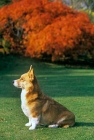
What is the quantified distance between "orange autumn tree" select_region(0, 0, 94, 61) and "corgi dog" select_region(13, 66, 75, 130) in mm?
27112

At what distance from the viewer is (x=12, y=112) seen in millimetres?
12211

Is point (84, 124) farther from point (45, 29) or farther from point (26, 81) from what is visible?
point (45, 29)

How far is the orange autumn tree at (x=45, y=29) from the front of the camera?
3666 centimetres

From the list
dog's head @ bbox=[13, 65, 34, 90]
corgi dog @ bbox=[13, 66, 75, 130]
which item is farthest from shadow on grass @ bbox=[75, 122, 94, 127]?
dog's head @ bbox=[13, 65, 34, 90]

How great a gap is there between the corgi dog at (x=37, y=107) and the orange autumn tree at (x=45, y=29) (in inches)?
1067

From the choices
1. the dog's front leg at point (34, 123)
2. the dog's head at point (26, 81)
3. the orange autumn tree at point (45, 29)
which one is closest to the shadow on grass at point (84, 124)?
the dog's front leg at point (34, 123)

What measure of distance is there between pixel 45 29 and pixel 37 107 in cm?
2753

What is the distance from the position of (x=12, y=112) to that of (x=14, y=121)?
1.59 metres

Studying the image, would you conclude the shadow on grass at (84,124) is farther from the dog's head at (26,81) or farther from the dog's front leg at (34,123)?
the dog's head at (26,81)

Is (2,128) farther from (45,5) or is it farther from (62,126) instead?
(45,5)

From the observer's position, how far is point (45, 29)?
36.6 meters

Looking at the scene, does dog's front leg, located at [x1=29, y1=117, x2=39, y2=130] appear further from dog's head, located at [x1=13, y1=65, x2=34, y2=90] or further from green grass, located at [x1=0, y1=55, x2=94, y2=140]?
dog's head, located at [x1=13, y1=65, x2=34, y2=90]

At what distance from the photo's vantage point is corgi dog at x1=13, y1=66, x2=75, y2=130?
9.23 metres

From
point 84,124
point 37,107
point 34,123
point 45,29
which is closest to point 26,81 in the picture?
point 37,107
